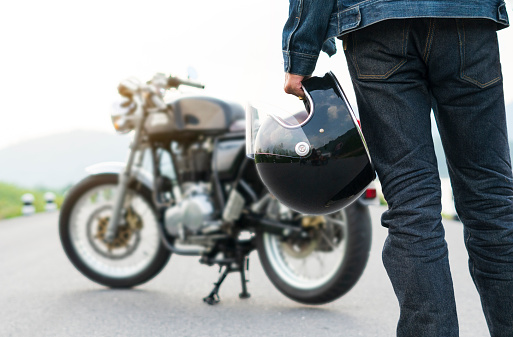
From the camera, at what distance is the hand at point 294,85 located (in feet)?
6.22

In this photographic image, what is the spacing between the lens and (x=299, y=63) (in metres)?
1.86

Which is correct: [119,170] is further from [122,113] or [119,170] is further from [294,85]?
[294,85]

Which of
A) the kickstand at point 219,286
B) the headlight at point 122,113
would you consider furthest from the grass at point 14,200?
the kickstand at point 219,286

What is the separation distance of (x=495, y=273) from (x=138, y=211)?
8.70ft

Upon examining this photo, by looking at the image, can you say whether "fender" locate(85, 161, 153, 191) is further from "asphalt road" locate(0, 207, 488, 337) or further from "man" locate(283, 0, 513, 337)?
"man" locate(283, 0, 513, 337)

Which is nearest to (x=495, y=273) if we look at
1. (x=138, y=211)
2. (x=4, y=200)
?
(x=138, y=211)

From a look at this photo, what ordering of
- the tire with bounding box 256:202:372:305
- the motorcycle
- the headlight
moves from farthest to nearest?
the headlight → the motorcycle → the tire with bounding box 256:202:372:305

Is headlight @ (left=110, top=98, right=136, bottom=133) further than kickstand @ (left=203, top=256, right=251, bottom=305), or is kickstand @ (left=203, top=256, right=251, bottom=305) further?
headlight @ (left=110, top=98, right=136, bottom=133)

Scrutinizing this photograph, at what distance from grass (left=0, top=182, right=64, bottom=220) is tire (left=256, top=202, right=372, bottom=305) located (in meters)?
8.37

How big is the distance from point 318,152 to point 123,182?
223 centimetres

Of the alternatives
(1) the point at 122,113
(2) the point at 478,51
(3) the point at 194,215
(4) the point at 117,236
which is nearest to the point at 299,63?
(2) the point at 478,51

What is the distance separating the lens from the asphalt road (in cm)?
288

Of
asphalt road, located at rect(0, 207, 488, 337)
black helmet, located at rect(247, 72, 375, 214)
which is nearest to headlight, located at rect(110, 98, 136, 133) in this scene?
asphalt road, located at rect(0, 207, 488, 337)

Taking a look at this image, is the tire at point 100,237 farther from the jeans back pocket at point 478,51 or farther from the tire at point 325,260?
the jeans back pocket at point 478,51
